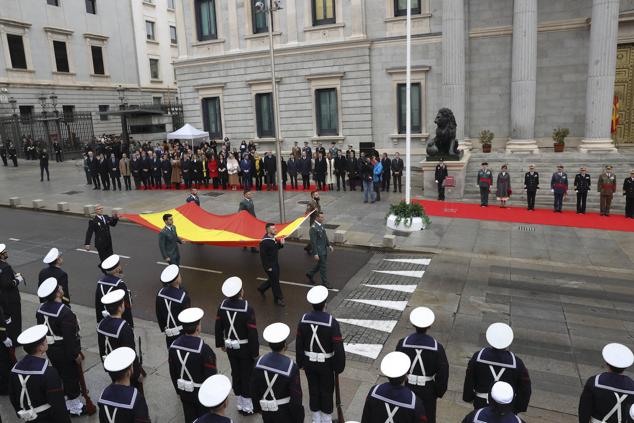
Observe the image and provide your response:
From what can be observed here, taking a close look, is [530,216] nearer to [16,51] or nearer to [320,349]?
[320,349]

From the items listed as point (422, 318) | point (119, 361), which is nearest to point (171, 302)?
point (119, 361)

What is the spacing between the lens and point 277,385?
5344 millimetres

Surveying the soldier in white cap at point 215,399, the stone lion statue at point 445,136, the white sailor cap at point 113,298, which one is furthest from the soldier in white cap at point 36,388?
the stone lion statue at point 445,136

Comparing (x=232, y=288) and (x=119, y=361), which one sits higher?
(x=232, y=288)

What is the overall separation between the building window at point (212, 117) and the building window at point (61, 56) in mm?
19531

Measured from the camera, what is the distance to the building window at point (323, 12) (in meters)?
30.6

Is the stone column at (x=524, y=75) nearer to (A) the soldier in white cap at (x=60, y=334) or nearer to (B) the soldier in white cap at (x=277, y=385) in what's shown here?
(B) the soldier in white cap at (x=277, y=385)

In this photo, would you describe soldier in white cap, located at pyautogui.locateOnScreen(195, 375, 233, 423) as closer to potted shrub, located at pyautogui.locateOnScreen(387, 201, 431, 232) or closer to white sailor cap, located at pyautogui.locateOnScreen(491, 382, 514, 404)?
white sailor cap, located at pyautogui.locateOnScreen(491, 382, 514, 404)

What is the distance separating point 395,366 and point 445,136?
18.9m

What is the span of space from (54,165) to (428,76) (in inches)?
1085

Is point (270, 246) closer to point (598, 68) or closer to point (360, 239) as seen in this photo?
point (360, 239)

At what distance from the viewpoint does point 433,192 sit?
22516 millimetres

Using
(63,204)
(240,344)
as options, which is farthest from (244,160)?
(240,344)

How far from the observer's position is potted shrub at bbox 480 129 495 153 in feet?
89.6
